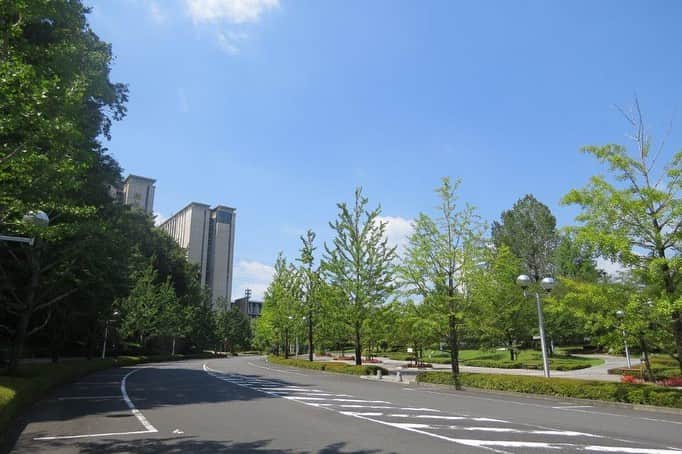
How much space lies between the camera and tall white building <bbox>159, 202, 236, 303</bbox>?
109 metres

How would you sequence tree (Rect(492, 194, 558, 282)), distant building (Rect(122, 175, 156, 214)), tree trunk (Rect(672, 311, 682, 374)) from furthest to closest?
distant building (Rect(122, 175, 156, 214)), tree (Rect(492, 194, 558, 282)), tree trunk (Rect(672, 311, 682, 374))

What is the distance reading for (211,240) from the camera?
11281cm

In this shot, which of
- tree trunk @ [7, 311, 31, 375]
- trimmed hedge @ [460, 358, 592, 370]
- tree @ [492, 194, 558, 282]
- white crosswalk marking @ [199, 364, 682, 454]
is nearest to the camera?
white crosswalk marking @ [199, 364, 682, 454]

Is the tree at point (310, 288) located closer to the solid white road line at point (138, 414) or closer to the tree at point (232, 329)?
the solid white road line at point (138, 414)

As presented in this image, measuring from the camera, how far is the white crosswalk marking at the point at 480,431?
7.75 meters

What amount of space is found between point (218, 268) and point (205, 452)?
356ft


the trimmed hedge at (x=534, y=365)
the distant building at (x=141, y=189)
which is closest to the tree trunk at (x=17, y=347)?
the trimmed hedge at (x=534, y=365)

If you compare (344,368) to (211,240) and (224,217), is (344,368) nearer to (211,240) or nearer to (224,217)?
(211,240)

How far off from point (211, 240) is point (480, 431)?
109471mm

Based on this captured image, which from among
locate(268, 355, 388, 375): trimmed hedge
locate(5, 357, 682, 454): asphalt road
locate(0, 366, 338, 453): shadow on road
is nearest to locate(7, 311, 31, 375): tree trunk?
locate(0, 366, 338, 453): shadow on road

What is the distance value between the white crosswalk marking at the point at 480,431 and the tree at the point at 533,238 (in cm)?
4609

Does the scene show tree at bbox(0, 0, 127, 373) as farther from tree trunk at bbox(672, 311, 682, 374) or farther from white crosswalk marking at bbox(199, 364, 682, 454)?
tree trunk at bbox(672, 311, 682, 374)

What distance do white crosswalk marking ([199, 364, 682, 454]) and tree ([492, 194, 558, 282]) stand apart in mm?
46086

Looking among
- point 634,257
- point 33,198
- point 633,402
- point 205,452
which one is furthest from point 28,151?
point 633,402
